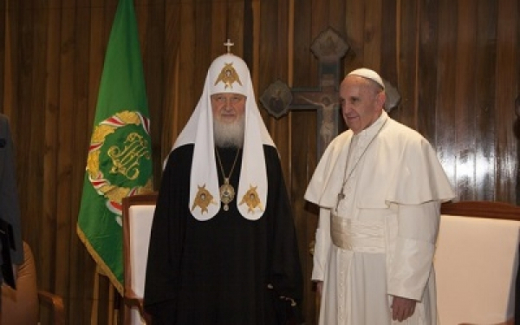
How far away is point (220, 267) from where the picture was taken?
3.85m

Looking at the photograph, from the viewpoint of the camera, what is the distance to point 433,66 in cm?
500

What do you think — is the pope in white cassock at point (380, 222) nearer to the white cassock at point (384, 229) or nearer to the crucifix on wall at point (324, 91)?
the white cassock at point (384, 229)

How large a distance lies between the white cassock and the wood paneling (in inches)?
51.3

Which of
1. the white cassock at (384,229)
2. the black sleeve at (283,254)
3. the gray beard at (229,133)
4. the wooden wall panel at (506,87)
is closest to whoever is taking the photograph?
the white cassock at (384,229)

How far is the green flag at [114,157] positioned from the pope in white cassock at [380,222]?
68.3 inches

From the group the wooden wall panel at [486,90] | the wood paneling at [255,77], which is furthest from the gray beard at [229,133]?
the wooden wall panel at [486,90]

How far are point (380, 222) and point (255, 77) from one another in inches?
76.8

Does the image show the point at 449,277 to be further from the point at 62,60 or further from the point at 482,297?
the point at 62,60

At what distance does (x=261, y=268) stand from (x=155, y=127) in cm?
199

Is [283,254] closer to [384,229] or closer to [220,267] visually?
[220,267]

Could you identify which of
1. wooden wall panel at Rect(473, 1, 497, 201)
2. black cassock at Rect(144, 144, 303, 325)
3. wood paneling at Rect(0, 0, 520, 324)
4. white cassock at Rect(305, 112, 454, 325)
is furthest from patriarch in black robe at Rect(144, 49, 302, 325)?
wooden wall panel at Rect(473, 1, 497, 201)

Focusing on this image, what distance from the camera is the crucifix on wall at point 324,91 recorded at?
5.01 meters

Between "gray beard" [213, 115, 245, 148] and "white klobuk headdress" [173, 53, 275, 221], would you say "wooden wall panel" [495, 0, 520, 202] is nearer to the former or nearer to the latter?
"white klobuk headdress" [173, 53, 275, 221]

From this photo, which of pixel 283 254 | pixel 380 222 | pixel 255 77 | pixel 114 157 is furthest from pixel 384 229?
pixel 114 157
